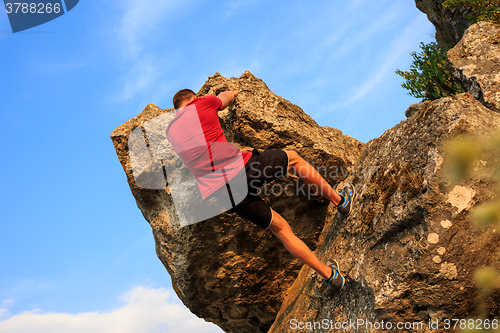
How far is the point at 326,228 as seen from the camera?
→ 246 inches

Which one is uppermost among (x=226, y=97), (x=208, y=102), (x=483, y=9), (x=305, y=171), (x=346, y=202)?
(x=483, y=9)

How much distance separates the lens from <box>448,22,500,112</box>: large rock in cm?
522

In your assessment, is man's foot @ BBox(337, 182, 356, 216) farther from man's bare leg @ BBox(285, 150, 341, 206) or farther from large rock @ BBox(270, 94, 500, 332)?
man's bare leg @ BBox(285, 150, 341, 206)

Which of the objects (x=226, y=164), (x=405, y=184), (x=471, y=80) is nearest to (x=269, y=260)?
(x=226, y=164)

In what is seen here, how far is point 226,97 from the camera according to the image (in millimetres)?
5508

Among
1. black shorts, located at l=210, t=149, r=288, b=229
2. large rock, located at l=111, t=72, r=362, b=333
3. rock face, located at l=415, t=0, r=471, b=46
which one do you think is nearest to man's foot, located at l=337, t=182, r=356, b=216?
large rock, located at l=111, t=72, r=362, b=333

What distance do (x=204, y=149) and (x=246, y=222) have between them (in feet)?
6.17

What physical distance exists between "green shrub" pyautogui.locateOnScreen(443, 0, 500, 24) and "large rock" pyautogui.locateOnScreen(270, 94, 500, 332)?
7006 millimetres

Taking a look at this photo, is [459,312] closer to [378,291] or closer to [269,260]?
[378,291]

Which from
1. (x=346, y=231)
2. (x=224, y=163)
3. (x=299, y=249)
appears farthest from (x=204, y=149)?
(x=346, y=231)

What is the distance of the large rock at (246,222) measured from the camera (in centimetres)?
593

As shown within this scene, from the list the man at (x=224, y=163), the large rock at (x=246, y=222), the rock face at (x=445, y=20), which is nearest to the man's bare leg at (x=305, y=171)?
the man at (x=224, y=163)

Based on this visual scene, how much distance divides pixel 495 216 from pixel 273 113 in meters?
4.18

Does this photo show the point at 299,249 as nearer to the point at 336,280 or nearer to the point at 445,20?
the point at 336,280
